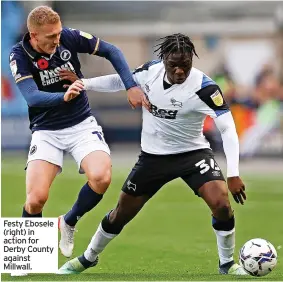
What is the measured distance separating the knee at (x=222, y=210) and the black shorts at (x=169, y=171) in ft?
0.89

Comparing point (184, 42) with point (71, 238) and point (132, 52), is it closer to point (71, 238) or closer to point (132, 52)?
point (71, 238)

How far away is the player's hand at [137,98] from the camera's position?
33.2 feet

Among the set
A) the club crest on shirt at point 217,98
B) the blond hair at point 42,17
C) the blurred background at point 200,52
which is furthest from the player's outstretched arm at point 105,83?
the blurred background at point 200,52

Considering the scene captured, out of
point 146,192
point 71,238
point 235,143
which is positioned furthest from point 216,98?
point 71,238

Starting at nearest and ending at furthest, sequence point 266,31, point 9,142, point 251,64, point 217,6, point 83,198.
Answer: point 83,198, point 9,142, point 251,64, point 266,31, point 217,6

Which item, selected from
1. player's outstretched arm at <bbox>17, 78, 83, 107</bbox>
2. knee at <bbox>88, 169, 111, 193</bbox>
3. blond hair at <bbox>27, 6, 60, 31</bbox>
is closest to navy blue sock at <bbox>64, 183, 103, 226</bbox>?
knee at <bbox>88, 169, 111, 193</bbox>

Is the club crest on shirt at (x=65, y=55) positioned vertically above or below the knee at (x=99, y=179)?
above

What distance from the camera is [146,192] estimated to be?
408 inches

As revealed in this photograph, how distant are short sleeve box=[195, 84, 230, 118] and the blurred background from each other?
1770 cm

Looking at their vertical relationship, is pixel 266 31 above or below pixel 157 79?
below

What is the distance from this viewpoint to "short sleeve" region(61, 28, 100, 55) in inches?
420

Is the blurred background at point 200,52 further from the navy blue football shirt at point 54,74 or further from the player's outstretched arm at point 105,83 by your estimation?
the player's outstretched arm at point 105,83

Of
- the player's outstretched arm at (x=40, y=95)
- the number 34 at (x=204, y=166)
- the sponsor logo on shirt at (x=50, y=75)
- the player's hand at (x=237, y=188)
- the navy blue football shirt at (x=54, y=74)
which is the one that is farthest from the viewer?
the sponsor logo on shirt at (x=50, y=75)

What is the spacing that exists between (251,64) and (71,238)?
23.0 meters
